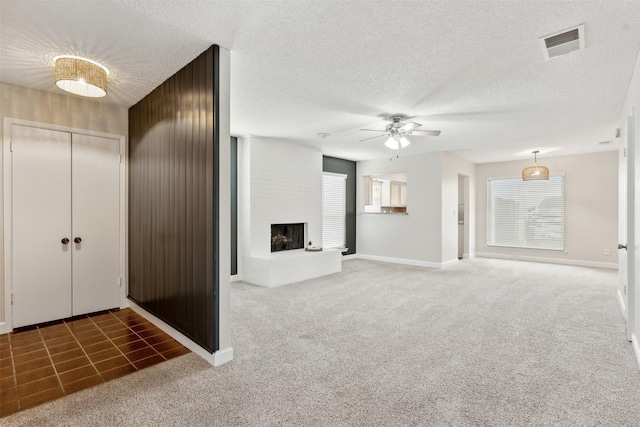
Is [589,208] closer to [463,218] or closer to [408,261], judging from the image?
[463,218]

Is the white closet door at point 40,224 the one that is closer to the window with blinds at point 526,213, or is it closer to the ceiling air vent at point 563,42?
the ceiling air vent at point 563,42

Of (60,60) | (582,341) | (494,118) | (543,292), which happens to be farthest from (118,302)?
(543,292)

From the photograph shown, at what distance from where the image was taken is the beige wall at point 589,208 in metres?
6.73

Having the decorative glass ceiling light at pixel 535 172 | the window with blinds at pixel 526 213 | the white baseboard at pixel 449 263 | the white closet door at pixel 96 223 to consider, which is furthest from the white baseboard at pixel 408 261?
the white closet door at pixel 96 223

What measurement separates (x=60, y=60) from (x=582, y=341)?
5.33 metres

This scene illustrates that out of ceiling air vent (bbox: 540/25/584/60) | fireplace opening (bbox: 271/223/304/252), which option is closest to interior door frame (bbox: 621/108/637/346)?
ceiling air vent (bbox: 540/25/584/60)

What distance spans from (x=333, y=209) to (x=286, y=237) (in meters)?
1.86

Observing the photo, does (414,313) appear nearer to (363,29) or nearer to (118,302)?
(363,29)

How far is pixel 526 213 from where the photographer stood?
307 inches

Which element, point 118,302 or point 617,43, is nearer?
point 617,43

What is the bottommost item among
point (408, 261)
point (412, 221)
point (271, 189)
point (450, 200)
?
point (408, 261)

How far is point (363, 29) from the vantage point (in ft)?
7.55

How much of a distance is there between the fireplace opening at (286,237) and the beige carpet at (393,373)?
1781mm

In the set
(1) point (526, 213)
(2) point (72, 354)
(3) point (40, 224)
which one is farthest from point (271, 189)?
(1) point (526, 213)
